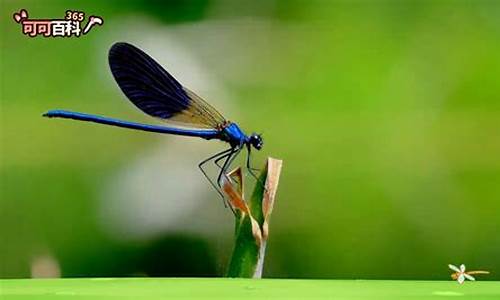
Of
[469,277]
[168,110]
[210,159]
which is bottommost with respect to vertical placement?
[469,277]

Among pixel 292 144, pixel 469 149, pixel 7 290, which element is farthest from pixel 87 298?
pixel 469 149

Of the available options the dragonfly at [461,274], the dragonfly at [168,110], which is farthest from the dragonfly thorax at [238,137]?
the dragonfly at [461,274]

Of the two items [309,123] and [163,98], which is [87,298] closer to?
[163,98]

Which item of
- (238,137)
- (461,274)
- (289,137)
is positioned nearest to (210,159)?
(238,137)

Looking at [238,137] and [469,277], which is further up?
[238,137]

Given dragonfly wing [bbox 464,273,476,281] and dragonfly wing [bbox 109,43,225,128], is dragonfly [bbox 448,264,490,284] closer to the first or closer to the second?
dragonfly wing [bbox 464,273,476,281]

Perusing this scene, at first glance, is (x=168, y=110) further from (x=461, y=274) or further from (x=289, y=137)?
(x=461, y=274)
